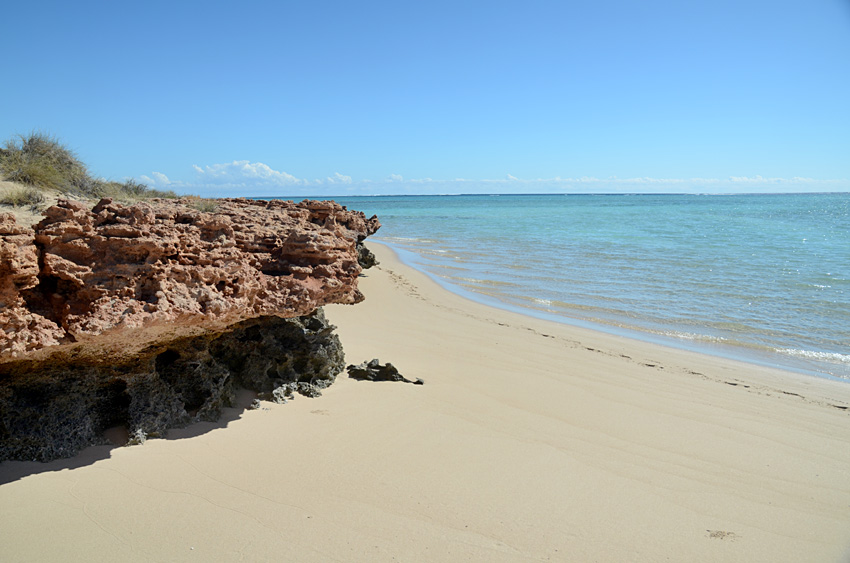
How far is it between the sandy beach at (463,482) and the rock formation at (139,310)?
0.82 feet

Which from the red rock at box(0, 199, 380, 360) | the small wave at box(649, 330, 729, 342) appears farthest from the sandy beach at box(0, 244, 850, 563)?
the small wave at box(649, 330, 729, 342)

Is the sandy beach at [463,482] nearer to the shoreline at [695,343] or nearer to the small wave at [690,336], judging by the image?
the shoreline at [695,343]

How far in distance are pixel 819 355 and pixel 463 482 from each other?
6825 mm

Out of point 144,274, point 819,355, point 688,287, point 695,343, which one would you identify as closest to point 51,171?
point 144,274

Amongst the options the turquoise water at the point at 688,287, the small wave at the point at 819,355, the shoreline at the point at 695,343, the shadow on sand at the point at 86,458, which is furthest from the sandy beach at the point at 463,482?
the turquoise water at the point at 688,287

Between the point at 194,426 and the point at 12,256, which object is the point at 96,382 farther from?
the point at 12,256

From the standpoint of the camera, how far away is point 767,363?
695cm

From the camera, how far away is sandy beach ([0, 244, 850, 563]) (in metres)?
2.58

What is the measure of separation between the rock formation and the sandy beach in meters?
0.25

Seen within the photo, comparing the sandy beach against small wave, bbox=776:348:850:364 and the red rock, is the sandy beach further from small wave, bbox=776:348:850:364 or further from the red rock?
small wave, bbox=776:348:850:364

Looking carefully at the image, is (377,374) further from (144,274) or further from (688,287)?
(688,287)

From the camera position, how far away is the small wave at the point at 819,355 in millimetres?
7059

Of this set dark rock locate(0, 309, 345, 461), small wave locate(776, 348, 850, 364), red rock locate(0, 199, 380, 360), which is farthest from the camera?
small wave locate(776, 348, 850, 364)

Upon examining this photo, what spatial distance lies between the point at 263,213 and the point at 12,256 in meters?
2.05
